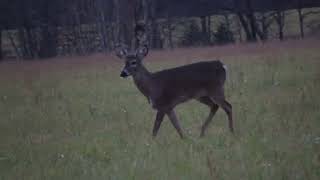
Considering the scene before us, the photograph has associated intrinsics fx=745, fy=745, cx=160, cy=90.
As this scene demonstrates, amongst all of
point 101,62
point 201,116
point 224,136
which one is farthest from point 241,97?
point 101,62

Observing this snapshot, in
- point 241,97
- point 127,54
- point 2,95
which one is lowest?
point 2,95

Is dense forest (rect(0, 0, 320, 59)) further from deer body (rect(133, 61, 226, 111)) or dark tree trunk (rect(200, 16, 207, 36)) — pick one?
deer body (rect(133, 61, 226, 111))

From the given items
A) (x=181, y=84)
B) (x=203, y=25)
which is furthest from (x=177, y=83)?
(x=203, y=25)

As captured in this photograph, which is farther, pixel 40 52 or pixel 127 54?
pixel 40 52

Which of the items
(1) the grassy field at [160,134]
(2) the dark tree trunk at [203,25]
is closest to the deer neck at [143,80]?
(1) the grassy field at [160,134]

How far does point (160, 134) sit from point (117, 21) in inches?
1185

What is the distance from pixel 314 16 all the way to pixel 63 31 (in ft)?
46.8

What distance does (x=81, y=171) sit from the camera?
7.82 m

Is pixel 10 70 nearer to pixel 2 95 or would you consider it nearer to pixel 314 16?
pixel 2 95

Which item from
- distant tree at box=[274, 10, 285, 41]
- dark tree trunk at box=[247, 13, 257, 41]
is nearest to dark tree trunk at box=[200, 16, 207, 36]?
dark tree trunk at box=[247, 13, 257, 41]

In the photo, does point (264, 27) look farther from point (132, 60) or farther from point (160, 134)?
point (160, 134)

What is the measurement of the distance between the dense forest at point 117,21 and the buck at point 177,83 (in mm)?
27439

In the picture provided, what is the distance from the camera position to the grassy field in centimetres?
756

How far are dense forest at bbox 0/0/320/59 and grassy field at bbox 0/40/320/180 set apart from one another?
21126 millimetres
